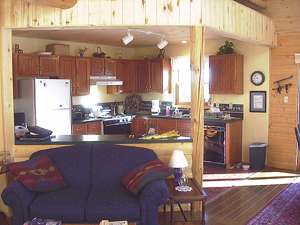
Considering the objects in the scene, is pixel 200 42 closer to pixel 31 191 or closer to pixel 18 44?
pixel 31 191

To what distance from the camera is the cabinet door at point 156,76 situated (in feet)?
26.2

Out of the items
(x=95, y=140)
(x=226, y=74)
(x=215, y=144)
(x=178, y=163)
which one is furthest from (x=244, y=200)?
(x=226, y=74)

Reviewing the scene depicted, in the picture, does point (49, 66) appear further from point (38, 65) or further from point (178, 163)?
point (178, 163)

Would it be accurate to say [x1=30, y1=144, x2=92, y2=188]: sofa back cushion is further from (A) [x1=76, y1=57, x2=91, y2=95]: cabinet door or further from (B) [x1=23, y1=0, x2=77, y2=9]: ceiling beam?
(A) [x1=76, y1=57, x2=91, y2=95]: cabinet door

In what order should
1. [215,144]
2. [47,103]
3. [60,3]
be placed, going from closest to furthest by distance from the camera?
1. [60,3]
2. [47,103]
3. [215,144]

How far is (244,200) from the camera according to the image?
5.05 meters

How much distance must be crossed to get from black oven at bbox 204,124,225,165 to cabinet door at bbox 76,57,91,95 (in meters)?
2.63

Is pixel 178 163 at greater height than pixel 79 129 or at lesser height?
lesser

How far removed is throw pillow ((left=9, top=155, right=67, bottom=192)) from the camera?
371 cm

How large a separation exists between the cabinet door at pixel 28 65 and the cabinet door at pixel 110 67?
67.1 inches

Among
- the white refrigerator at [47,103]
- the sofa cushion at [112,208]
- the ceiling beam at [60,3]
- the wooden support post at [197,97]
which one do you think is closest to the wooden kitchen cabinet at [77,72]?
the white refrigerator at [47,103]

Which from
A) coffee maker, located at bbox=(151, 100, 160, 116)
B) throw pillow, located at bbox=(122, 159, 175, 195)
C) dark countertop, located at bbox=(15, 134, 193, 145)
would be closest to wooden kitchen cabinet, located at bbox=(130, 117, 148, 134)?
coffee maker, located at bbox=(151, 100, 160, 116)

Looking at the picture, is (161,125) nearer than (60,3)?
No

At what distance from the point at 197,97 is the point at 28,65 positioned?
3.35 meters
